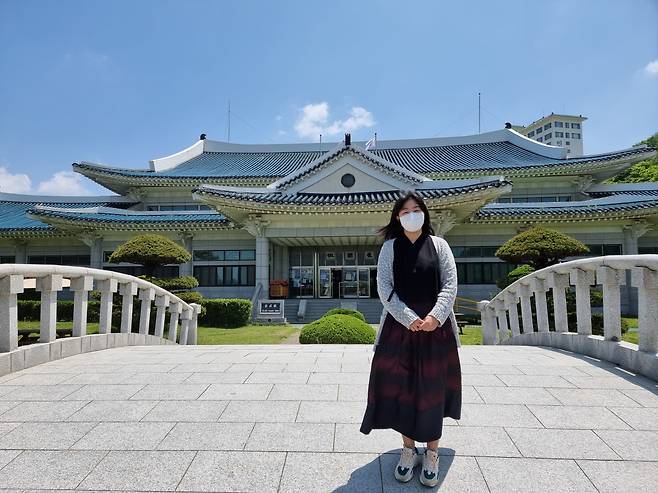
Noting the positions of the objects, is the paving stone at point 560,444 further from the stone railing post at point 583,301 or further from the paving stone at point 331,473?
the stone railing post at point 583,301

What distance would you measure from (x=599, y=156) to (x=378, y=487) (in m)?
23.3

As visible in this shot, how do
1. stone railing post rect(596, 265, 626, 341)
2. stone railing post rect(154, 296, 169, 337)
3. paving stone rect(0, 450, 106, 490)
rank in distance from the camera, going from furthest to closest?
stone railing post rect(154, 296, 169, 337) < stone railing post rect(596, 265, 626, 341) < paving stone rect(0, 450, 106, 490)

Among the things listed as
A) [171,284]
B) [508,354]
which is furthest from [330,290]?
[508,354]

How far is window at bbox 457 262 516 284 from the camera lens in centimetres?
1935

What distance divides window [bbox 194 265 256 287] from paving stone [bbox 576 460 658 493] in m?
18.2

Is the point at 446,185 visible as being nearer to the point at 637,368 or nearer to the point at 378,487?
the point at 637,368

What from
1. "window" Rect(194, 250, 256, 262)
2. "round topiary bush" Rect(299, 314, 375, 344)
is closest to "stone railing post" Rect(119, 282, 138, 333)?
"round topiary bush" Rect(299, 314, 375, 344)

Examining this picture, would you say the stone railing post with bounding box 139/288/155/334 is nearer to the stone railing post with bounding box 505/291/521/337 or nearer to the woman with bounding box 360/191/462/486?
the woman with bounding box 360/191/462/486

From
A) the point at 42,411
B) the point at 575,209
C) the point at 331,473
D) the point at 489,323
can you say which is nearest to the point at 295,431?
the point at 331,473

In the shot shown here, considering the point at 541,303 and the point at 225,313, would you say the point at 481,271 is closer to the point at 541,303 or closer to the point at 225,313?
the point at 225,313

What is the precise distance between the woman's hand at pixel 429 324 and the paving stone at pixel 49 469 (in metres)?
2.53

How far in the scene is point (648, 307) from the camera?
4.72 meters

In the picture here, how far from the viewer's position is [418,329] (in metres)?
2.67

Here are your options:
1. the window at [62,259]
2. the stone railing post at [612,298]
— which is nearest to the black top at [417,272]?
the stone railing post at [612,298]
